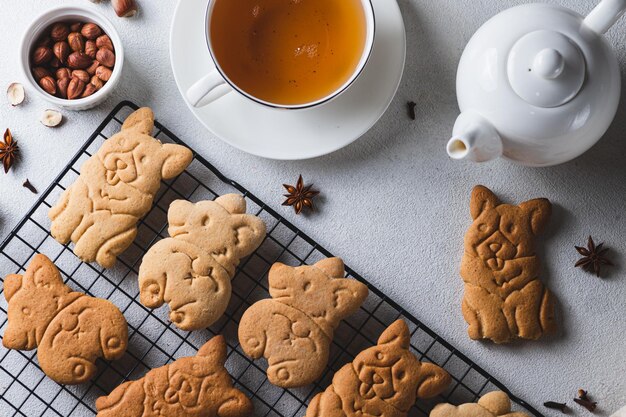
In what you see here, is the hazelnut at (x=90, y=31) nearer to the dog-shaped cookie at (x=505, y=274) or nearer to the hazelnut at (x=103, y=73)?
the hazelnut at (x=103, y=73)

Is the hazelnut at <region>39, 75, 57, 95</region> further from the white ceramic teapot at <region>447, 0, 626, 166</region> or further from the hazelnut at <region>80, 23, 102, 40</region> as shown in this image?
the white ceramic teapot at <region>447, 0, 626, 166</region>

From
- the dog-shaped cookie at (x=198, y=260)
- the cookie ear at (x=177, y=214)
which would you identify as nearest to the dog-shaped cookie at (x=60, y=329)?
the dog-shaped cookie at (x=198, y=260)

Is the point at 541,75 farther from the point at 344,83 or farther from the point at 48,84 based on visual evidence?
the point at 48,84

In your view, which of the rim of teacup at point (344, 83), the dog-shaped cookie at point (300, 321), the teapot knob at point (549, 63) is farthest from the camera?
the dog-shaped cookie at point (300, 321)

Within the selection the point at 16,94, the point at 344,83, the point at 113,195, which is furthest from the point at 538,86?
the point at 16,94

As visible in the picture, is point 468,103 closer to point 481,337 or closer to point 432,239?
point 432,239
